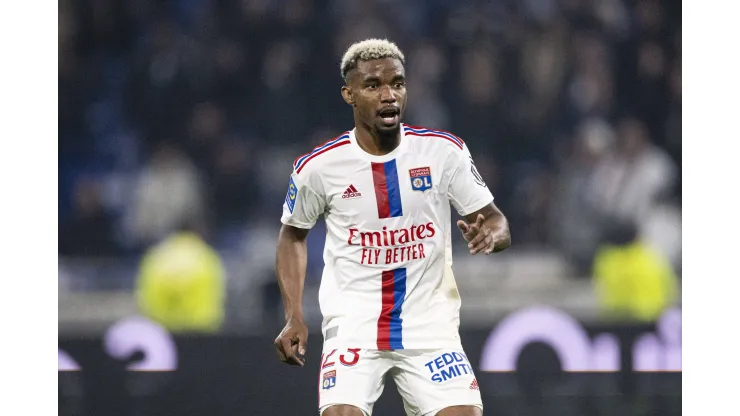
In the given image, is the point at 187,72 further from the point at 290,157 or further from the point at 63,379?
the point at 63,379

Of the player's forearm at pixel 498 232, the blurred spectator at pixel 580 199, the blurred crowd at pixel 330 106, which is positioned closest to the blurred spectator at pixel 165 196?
the blurred crowd at pixel 330 106

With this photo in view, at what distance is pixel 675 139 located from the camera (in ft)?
27.7

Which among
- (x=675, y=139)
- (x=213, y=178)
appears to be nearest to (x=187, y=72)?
(x=213, y=178)

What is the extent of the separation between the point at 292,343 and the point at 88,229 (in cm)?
486

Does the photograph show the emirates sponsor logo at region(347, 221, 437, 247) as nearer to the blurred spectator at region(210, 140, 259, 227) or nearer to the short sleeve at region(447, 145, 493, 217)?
the short sleeve at region(447, 145, 493, 217)

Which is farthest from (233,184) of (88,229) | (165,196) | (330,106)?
(88,229)

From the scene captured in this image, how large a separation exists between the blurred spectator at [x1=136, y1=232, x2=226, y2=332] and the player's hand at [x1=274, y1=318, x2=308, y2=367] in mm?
3613

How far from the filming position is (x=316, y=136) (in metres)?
8.22

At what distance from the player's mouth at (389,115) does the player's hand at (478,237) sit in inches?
21.4

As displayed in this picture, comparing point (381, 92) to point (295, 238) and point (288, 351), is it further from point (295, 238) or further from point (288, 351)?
point (288, 351)

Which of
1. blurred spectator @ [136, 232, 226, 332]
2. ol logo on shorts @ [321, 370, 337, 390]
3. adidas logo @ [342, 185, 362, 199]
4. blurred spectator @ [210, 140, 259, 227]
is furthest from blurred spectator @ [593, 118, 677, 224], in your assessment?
ol logo on shorts @ [321, 370, 337, 390]

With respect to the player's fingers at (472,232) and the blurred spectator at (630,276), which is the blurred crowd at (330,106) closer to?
the blurred spectator at (630,276)

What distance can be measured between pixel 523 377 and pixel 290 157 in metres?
3.28

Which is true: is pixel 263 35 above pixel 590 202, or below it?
above
